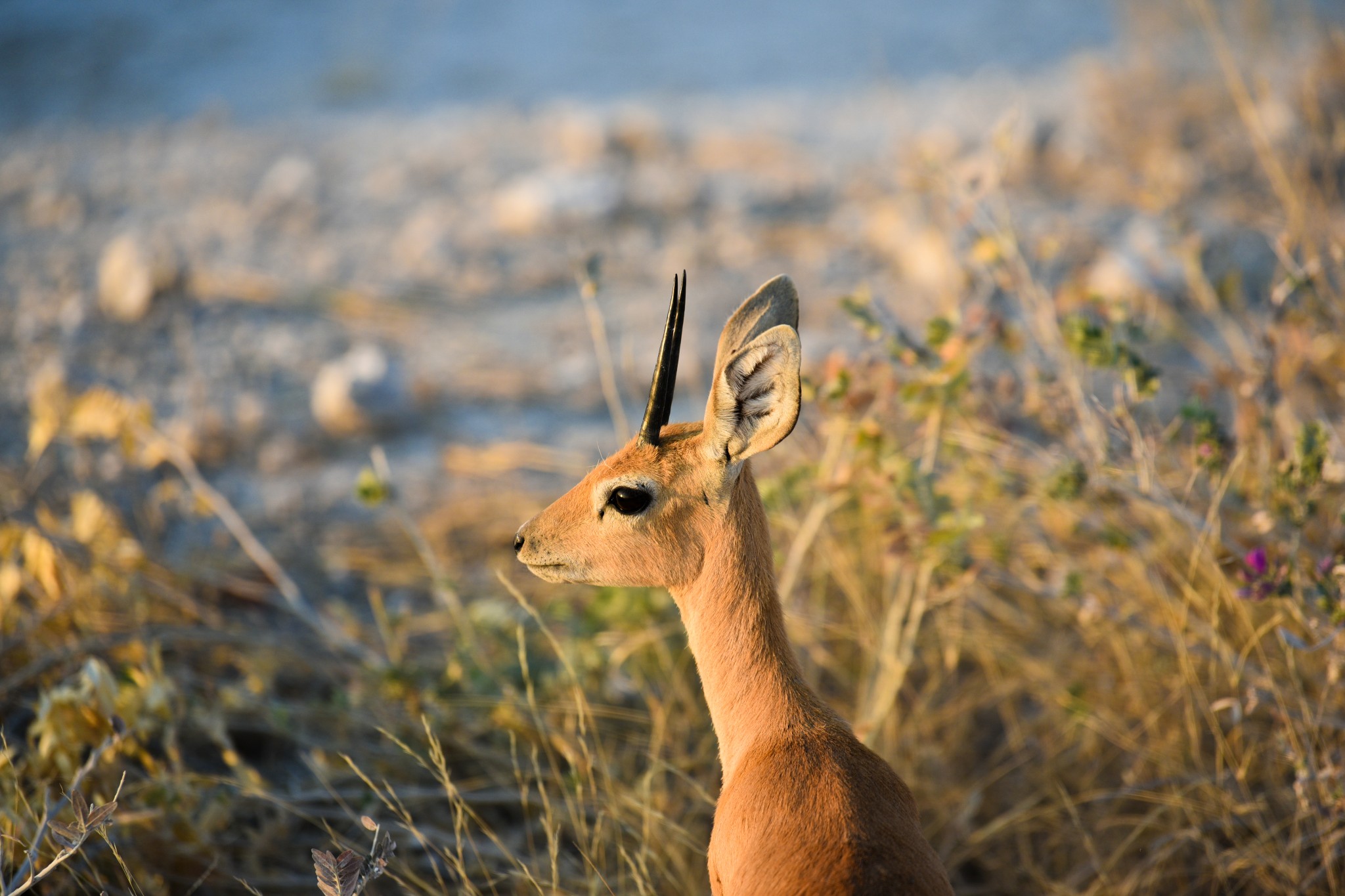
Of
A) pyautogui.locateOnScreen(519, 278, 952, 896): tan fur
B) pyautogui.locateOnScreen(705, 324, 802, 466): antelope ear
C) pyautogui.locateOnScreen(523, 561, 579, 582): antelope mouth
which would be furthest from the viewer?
pyautogui.locateOnScreen(523, 561, 579, 582): antelope mouth

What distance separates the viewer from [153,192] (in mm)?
7621

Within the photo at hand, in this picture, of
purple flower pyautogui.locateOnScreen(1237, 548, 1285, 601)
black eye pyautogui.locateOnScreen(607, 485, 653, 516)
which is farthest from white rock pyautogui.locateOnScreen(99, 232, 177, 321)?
purple flower pyautogui.locateOnScreen(1237, 548, 1285, 601)

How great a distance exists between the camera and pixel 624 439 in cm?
362

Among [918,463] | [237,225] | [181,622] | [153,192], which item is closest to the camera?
[918,463]

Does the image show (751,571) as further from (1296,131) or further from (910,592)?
(1296,131)

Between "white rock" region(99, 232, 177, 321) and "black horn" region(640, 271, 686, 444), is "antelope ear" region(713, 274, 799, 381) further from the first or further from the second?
"white rock" region(99, 232, 177, 321)

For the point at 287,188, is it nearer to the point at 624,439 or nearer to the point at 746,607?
the point at 624,439

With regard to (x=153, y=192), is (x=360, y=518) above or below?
below

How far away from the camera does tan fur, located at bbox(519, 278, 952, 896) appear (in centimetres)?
177

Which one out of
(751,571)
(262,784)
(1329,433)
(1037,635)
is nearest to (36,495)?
(262,784)

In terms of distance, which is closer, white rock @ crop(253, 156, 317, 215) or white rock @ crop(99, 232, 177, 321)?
white rock @ crop(99, 232, 177, 321)

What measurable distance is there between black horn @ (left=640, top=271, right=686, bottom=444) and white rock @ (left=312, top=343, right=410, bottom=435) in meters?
3.29

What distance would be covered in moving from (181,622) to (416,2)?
9.49 metres

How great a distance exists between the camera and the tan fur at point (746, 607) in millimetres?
1766
